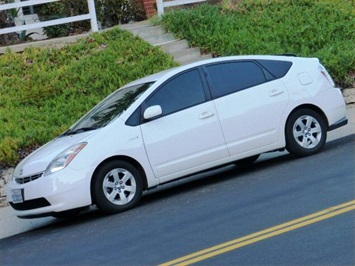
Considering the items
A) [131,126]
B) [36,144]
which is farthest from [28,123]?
[131,126]

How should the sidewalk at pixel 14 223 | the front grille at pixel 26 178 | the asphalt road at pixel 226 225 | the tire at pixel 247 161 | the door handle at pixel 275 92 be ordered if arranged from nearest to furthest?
1. the asphalt road at pixel 226 225
2. the front grille at pixel 26 178
3. the sidewalk at pixel 14 223
4. the door handle at pixel 275 92
5. the tire at pixel 247 161

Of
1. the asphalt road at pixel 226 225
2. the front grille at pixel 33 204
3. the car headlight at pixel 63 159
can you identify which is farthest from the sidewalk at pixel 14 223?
the car headlight at pixel 63 159

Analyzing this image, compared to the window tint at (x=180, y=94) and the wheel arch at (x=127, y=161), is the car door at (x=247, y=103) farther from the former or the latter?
the wheel arch at (x=127, y=161)

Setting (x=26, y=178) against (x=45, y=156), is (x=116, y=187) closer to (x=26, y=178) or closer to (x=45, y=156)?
(x=45, y=156)

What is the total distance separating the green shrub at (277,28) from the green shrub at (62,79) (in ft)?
3.80

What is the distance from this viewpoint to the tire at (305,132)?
11992 millimetres

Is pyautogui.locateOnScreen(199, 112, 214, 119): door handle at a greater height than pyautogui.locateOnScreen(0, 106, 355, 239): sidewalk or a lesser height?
greater

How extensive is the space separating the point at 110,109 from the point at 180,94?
90cm

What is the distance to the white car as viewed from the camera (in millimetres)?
10641

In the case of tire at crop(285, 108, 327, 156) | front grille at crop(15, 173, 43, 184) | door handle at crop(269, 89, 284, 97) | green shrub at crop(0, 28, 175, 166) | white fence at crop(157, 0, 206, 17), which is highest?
white fence at crop(157, 0, 206, 17)

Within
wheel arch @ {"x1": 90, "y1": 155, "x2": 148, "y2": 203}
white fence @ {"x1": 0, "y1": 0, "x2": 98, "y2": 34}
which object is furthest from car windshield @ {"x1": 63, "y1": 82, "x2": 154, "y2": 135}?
white fence @ {"x1": 0, "y1": 0, "x2": 98, "y2": 34}

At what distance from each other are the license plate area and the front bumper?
172 mm

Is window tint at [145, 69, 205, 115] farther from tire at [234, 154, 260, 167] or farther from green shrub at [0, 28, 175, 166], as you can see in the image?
green shrub at [0, 28, 175, 166]

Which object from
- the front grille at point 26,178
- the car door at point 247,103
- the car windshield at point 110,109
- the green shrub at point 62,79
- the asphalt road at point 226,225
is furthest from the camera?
the green shrub at point 62,79
